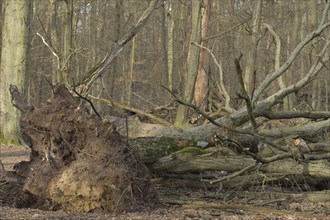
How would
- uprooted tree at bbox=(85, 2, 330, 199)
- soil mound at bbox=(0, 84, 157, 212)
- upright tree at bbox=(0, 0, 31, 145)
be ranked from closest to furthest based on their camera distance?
soil mound at bbox=(0, 84, 157, 212), uprooted tree at bbox=(85, 2, 330, 199), upright tree at bbox=(0, 0, 31, 145)

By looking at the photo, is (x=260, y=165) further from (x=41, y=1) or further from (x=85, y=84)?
(x=41, y=1)

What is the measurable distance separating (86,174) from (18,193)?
0.79 metres

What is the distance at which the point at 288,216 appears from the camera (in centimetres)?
496

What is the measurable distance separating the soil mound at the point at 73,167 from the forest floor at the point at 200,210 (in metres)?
0.17

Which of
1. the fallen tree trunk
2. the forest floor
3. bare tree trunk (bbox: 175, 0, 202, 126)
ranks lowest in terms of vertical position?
the forest floor

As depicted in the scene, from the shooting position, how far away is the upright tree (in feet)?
36.7

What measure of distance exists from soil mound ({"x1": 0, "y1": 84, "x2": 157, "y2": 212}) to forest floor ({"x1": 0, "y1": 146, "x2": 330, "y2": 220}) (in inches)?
6.6

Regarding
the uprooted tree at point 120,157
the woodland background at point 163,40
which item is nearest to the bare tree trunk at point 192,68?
the woodland background at point 163,40

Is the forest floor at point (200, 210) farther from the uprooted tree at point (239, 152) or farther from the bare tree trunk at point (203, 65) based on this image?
the bare tree trunk at point (203, 65)

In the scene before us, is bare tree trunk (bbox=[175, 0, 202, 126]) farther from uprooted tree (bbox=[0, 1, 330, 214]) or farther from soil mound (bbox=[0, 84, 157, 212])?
soil mound (bbox=[0, 84, 157, 212])

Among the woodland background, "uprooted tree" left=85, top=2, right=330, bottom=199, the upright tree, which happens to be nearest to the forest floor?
"uprooted tree" left=85, top=2, right=330, bottom=199

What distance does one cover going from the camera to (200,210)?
5047mm

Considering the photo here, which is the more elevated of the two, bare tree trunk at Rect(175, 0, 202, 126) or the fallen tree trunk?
bare tree trunk at Rect(175, 0, 202, 126)

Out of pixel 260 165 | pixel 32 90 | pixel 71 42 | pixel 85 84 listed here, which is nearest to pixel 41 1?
pixel 32 90
